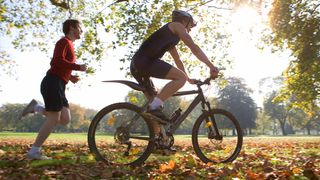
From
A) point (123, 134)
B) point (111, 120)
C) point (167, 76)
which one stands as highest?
point (167, 76)

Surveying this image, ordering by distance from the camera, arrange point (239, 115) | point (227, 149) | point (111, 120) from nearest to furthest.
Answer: point (111, 120) → point (227, 149) → point (239, 115)

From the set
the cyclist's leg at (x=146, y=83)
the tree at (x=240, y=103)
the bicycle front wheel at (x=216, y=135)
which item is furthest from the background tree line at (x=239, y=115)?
the cyclist's leg at (x=146, y=83)

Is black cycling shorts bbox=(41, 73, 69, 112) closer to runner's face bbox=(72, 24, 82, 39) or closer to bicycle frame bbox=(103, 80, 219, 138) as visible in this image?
runner's face bbox=(72, 24, 82, 39)

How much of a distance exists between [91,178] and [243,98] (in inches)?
3140

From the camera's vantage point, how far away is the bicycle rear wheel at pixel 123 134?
16.8 ft

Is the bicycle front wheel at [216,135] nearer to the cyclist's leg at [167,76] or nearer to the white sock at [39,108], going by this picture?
the cyclist's leg at [167,76]

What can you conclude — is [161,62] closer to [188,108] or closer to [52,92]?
[188,108]

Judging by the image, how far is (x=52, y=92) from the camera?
521cm

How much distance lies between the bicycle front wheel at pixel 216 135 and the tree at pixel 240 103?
2820 inches

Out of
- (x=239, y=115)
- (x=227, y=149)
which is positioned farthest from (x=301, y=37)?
(x=239, y=115)

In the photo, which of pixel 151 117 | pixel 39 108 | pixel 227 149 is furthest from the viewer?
pixel 227 149

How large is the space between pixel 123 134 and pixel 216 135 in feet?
5.81

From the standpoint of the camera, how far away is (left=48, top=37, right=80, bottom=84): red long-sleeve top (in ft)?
17.1

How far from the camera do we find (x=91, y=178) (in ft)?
13.2
